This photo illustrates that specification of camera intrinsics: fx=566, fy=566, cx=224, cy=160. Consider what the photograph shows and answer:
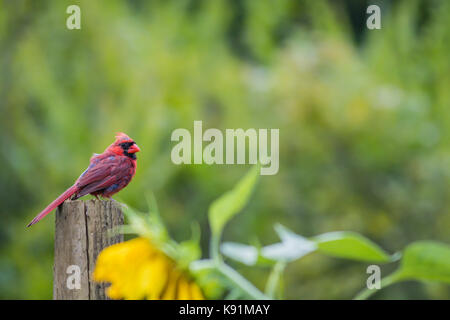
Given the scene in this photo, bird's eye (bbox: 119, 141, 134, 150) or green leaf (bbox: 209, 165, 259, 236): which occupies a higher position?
bird's eye (bbox: 119, 141, 134, 150)

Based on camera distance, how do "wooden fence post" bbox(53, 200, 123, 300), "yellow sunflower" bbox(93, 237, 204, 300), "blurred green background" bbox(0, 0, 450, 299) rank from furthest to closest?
"blurred green background" bbox(0, 0, 450, 299) → "wooden fence post" bbox(53, 200, 123, 300) → "yellow sunflower" bbox(93, 237, 204, 300)

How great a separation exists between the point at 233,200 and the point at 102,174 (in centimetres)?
28

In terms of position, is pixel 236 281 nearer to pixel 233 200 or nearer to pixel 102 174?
pixel 233 200

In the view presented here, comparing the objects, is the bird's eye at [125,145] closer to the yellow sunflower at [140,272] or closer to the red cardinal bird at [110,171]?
the red cardinal bird at [110,171]

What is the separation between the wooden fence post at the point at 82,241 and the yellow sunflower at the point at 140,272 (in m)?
0.19

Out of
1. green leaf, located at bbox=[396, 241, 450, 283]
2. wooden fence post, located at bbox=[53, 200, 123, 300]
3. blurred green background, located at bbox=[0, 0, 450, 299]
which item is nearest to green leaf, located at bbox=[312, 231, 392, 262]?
green leaf, located at bbox=[396, 241, 450, 283]

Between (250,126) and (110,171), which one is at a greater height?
(250,126)

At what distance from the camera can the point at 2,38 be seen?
251 cm

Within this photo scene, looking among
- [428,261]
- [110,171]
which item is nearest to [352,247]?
[428,261]

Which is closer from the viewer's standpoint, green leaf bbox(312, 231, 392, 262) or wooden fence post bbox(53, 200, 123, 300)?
green leaf bbox(312, 231, 392, 262)

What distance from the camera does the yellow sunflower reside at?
37 cm

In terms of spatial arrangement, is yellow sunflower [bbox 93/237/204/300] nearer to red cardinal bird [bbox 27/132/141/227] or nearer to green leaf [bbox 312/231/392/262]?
green leaf [bbox 312/231/392/262]

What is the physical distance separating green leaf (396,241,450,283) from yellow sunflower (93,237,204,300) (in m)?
0.21

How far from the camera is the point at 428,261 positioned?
0.47 meters
